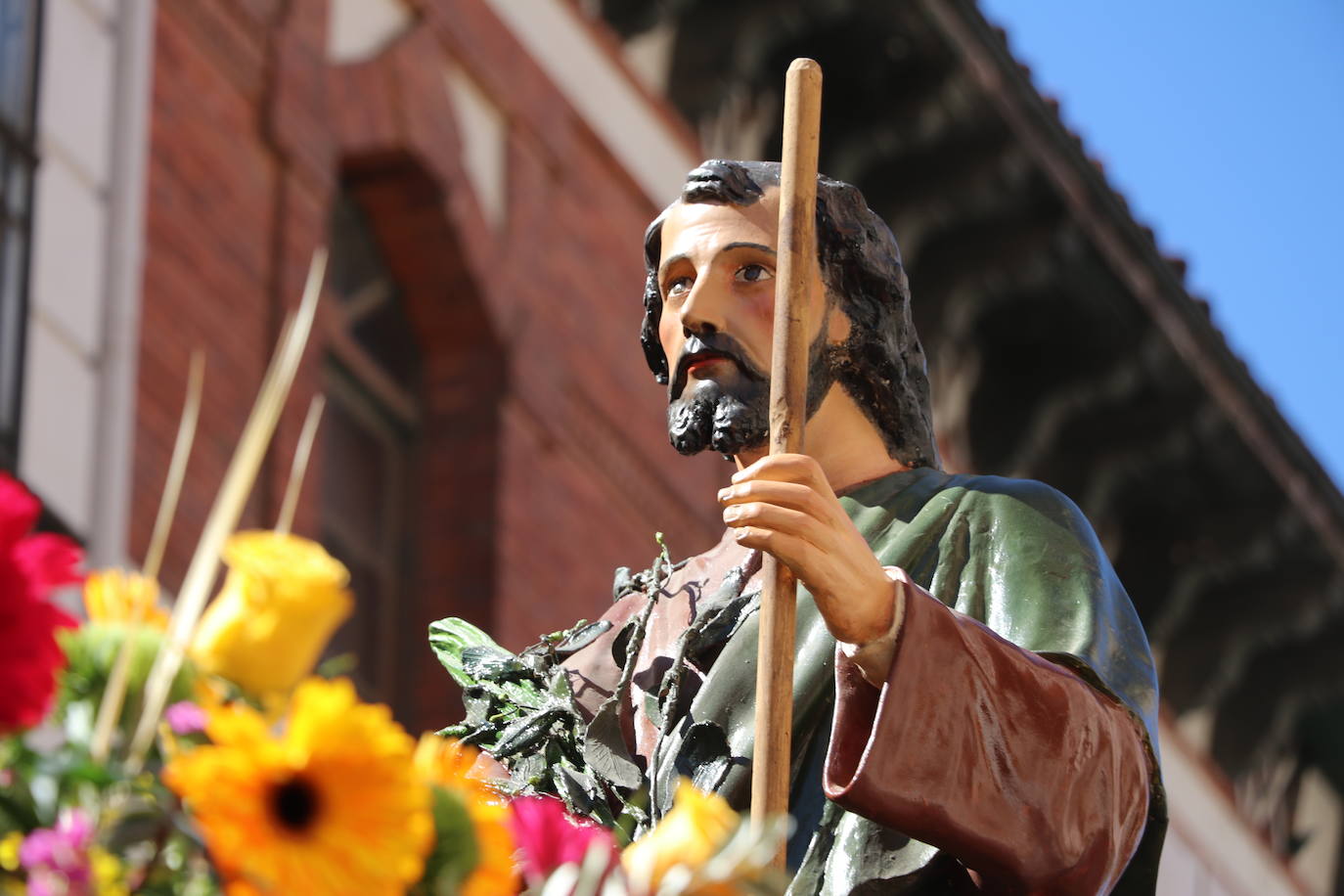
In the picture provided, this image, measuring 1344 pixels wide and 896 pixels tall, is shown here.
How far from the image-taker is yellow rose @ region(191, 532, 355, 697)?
2868 mm

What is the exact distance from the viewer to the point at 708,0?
15.6 metres

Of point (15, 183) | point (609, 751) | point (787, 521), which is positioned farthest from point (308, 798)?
point (15, 183)

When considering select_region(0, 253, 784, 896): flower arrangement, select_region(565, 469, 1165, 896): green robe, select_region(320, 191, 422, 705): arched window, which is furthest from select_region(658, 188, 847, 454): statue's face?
select_region(320, 191, 422, 705): arched window

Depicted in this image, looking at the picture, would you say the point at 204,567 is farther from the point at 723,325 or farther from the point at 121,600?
the point at 723,325

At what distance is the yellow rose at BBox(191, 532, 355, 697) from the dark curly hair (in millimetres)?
1890

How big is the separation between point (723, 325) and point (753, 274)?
0.37 ft

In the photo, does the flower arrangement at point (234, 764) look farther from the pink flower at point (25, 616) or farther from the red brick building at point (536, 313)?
the red brick building at point (536, 313)

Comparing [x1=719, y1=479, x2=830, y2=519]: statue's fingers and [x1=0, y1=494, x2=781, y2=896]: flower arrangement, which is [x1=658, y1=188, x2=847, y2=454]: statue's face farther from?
[x1=0, y1=494, x2=781, y2=896]: flower arrangement

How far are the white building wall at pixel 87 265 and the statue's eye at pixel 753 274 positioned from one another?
5825 mm

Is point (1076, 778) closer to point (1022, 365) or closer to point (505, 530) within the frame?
point (505, 530)

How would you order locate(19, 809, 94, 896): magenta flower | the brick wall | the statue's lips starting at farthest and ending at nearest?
1. the brick wall
2. the statue's lips
3. locate(19, 809, 94, 896): magenta flower

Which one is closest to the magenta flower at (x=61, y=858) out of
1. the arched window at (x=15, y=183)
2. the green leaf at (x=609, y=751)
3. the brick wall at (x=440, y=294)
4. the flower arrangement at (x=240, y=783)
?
the flower arrangement at (x=240, y=783)

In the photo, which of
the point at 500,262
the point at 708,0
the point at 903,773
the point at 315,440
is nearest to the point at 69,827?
the point at 903,773

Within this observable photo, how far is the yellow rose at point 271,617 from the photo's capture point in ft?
9.41
